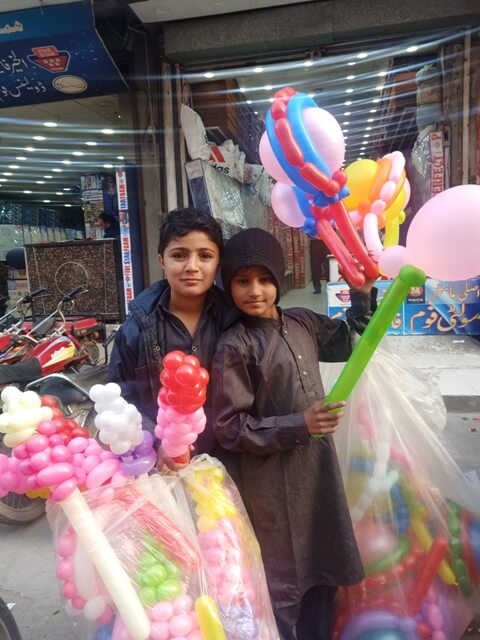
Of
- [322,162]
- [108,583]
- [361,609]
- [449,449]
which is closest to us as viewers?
[108,583]

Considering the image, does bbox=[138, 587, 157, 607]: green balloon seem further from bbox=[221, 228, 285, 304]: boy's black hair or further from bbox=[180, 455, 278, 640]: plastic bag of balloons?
bbox=[221, 228, 285, 304]: boy's black hair

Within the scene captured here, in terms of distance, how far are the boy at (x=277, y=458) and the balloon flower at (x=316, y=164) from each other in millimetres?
174

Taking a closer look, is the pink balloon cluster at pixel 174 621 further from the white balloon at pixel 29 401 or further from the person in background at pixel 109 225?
the person in background at pixel 109 225

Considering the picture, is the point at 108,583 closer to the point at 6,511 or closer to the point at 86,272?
the point at 6,511

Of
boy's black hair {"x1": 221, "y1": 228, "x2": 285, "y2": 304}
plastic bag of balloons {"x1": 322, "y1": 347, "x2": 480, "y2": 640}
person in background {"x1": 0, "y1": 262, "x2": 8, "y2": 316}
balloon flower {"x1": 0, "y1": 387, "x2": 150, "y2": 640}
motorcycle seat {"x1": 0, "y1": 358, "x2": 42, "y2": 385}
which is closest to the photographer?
balloon flower {"x1": 0, "y1": 387, "x2": 150, "y2": 640}

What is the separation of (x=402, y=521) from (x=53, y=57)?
5.08m

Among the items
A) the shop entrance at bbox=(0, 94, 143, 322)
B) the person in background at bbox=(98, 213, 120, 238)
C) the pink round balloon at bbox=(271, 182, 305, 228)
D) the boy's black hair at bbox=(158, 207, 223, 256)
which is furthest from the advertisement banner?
the boy's black hair at bbox=(158, 207, 223, 256)

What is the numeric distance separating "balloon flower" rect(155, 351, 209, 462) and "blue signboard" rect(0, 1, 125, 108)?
175 inches

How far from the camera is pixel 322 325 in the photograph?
1504mm

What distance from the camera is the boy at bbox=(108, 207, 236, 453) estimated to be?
49.9 inches

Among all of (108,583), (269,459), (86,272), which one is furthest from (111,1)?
(108,583)

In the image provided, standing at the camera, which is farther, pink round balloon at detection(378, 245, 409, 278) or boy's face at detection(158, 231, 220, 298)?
boy's face at detection(158, 231, 220, 298)

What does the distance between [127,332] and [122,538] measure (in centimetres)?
57

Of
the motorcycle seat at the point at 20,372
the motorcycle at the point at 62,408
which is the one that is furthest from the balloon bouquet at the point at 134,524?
the motorcycle seat at the point at 20,372
